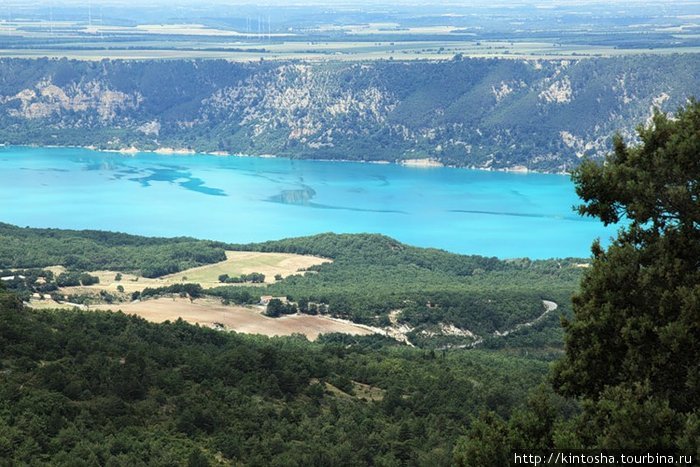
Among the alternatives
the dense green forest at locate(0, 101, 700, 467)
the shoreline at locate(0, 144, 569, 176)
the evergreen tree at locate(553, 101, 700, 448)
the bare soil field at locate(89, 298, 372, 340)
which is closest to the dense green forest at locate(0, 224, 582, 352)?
the bare soil field at locate(89, 298, 372, 340)

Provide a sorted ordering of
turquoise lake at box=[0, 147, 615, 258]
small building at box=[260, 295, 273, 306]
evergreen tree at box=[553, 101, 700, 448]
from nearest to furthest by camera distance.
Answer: evergreen tree at box=[553, 101, 700, 448] < small building at box=[260, 295, 273, 306] < turquoise lake at box=[0, 147, 615, 258]

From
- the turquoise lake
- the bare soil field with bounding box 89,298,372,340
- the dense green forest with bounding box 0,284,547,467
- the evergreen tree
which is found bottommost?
the turquoise lake

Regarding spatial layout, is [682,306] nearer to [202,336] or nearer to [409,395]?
[409,395]

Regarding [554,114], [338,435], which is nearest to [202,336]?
[338,435]

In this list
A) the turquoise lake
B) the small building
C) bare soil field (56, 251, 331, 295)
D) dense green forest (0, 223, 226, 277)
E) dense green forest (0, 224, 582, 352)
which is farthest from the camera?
the turquoise lake

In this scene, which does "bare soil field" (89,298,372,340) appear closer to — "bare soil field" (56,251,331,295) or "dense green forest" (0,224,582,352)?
"dense green forest" (0,224,582,352)
